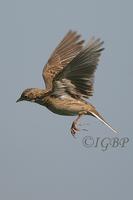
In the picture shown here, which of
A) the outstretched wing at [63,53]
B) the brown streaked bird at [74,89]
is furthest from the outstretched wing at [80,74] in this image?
the outstretched wing at [63,53]

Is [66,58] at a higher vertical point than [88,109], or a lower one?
higher

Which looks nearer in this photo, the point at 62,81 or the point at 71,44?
the point at 62,81

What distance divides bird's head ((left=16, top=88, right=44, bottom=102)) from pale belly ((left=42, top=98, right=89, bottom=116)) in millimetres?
297

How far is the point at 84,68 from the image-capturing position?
930 cm

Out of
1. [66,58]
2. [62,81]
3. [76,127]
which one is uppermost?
[66,58]

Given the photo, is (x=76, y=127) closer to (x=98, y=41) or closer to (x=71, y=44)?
(x=98, y=41)

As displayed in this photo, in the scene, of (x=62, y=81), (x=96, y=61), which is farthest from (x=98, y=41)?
(x=62, y=81)

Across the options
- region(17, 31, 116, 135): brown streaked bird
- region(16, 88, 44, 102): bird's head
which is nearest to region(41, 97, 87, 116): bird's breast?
region(17, 31, 116, 135): brown streaked bird

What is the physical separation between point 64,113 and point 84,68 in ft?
2.50

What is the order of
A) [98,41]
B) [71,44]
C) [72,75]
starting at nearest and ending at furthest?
[98,41], [72,75], [71,44]

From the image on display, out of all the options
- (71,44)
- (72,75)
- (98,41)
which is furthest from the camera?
(71,44)

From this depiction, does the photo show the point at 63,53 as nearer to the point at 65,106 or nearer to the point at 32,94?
the point at 32,94

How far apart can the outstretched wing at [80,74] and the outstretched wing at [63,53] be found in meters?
2.12

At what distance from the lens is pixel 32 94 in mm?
10133
